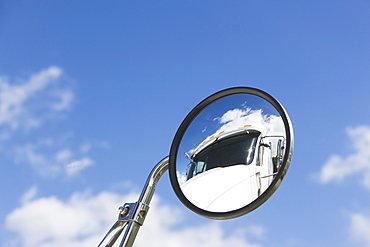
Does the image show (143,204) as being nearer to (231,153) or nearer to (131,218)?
(131,218)

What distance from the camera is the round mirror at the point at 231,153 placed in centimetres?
174

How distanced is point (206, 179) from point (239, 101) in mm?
445

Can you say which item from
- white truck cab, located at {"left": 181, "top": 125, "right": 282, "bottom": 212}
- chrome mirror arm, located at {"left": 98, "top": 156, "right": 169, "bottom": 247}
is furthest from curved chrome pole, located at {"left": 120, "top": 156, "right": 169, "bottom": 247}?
white truck cab, located at {"left": 181, "top": 125, "right": 282, "bottom": 212}

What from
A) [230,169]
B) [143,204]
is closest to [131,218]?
[143,204]

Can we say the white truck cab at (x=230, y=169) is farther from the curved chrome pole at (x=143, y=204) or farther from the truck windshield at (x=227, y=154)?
the curved chrome pole at (x=143, y=204)


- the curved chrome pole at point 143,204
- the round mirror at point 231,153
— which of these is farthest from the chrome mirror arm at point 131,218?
the round mirror at point 231,153

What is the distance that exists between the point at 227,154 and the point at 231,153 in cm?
2

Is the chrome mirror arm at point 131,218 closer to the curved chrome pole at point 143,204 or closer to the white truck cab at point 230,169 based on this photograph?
the curved chrome pole at point 143,204

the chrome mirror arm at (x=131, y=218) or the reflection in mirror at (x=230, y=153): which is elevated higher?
the reflection in mirror at (x=230, y=153)

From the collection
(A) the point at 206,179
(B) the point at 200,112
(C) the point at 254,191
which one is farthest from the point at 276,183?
(B) the point at 200,112

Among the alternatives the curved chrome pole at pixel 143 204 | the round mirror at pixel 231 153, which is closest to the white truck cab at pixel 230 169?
the round mirror at pixel 231 153

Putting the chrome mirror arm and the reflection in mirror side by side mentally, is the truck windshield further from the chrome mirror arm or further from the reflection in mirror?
the chrome mirror arm

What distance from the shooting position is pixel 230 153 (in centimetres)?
190

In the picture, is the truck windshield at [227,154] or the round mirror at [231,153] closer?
the round mirror at [231,153]
